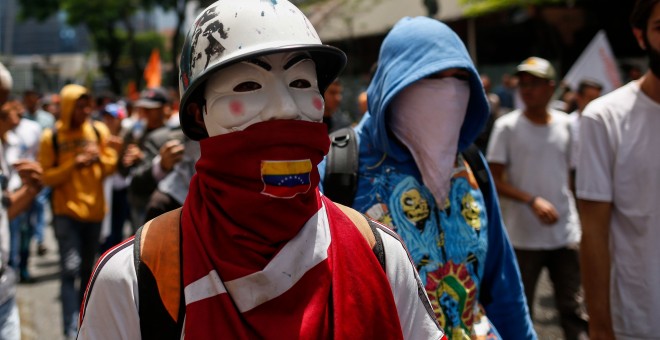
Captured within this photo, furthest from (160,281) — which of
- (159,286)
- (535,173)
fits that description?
(535,173)

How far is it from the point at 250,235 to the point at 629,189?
1775mm

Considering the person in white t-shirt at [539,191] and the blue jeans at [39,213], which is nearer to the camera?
the person in white t-shirt at [539,191]

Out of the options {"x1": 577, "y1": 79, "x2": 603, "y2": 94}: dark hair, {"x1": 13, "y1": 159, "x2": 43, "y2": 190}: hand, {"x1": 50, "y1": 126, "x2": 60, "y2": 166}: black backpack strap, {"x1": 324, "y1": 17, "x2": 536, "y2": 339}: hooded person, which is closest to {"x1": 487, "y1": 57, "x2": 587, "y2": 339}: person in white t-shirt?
{"x1": 577, "y1": 79, "x2": 603, "y2": 94}: dark hair

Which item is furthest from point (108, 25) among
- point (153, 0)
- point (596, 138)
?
point (596, 138)

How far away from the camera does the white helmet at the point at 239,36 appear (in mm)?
1650

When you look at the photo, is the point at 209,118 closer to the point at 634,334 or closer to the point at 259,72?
the point at 259,72

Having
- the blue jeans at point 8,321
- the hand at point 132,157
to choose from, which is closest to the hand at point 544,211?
the hand at point 132,157

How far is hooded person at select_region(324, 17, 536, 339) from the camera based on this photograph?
2486mm

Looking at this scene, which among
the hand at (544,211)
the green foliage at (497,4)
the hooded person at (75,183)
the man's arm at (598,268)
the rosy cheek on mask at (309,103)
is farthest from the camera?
the green foliage at (497,4)

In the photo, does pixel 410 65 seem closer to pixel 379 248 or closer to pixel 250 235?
pixel 379 248

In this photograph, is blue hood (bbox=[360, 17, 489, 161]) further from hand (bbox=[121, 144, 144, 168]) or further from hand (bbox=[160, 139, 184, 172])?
hand (bbox=[121, 144, 144, 168])

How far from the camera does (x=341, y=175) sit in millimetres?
2516

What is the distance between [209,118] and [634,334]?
197 centimetres

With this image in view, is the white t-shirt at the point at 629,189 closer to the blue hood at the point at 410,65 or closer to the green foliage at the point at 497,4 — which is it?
the blue hood at the point at 410,65
